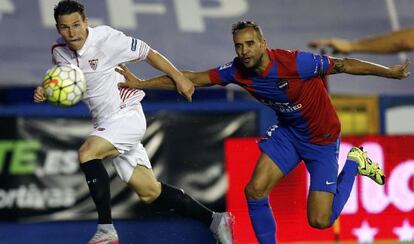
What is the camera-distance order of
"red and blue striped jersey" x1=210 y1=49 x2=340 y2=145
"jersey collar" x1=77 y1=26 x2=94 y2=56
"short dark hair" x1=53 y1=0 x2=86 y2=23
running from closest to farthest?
1. "short dark hair" x1=53 y1=0 x2=86 y2=23
2. "red and blue striped jersey" x1=210 y1=49 x2=340 y2=145
3. "jersey collar" x1=77 y1=26 x2=94 y2=56

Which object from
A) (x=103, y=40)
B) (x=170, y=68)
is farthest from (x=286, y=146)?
(x=103, y=40)

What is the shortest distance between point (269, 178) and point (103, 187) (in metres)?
1.23

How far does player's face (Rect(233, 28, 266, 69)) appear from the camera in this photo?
794cm

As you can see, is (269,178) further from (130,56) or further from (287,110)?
(130,56)

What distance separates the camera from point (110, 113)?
27.9 feet

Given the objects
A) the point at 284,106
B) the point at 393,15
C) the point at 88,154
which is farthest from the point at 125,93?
the point at 393,15

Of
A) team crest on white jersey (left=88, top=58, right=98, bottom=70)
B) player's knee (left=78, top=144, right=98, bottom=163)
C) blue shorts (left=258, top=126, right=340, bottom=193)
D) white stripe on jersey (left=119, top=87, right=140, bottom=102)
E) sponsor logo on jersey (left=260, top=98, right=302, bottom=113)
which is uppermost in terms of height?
team crest on white jersey (left=88, top=58, right=98, bottom=70)

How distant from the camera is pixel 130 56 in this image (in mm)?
8523

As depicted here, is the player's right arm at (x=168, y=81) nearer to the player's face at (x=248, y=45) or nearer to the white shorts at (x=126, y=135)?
the white shorts at (x=126, y=135)

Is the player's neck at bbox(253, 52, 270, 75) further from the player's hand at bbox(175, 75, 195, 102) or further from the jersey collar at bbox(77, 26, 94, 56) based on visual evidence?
the jersey collar at bbox(77, 26, 94, 56)

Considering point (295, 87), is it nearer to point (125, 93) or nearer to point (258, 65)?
point (258, 65)

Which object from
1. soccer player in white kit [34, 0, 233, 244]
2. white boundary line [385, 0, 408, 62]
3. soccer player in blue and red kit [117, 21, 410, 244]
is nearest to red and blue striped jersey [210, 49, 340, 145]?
soccer player in blue and red kit [117, 21, 410, 244]

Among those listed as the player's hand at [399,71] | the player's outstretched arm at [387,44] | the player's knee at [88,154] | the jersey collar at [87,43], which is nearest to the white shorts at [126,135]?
the player's knee at [88,154]

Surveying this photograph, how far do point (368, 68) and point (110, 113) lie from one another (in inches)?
76.0
